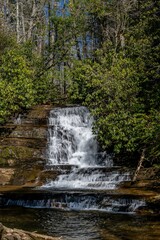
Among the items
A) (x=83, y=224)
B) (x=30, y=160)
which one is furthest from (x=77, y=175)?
(x=83, y=224)

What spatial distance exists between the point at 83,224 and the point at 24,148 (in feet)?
38.7

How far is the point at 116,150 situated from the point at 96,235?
10703 millimetres

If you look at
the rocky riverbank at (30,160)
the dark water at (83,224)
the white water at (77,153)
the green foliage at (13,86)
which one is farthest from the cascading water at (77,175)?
the green foliage at (13,86)

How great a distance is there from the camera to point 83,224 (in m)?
11.8

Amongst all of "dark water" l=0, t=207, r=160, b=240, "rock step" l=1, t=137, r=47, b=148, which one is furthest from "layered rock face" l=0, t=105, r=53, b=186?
"dark water" l=0, t=207, r=160, b=240

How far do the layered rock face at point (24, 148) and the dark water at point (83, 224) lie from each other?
581 cm

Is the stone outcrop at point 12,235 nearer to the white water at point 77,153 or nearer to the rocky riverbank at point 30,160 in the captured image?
the rocky riverbank at point 30,160

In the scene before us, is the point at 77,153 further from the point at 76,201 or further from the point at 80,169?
the point at 76,201

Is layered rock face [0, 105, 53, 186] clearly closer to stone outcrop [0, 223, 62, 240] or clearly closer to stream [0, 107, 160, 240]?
stream [0, 107, 160, 240]

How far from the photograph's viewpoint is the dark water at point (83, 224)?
1034cm

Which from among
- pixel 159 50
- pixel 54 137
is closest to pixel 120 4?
pixel 159 50

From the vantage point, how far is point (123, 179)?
59.0 ft

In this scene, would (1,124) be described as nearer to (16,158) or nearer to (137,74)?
(16,158)

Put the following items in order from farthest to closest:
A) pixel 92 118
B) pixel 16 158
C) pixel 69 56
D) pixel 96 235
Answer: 1. pixel 69 56
2. pixel 92 118
3. pixel 16 158
4. pixel 96 235
